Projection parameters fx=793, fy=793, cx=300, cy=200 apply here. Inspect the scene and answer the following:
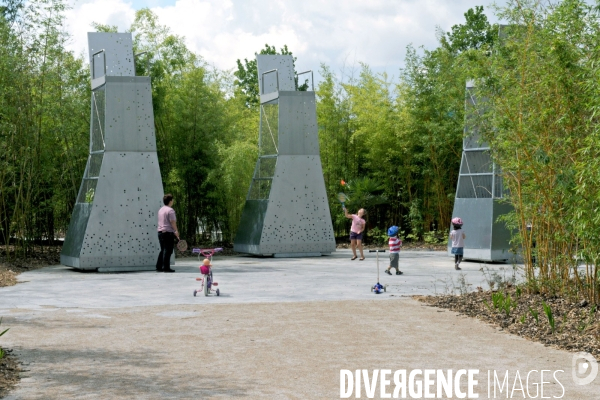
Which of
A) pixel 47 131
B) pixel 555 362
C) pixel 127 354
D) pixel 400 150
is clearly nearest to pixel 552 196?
pixel 555 362

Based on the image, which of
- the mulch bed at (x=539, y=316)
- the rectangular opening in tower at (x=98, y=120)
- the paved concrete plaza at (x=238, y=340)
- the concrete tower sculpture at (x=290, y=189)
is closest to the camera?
the paved concrete plaza at (x=238, y=340)

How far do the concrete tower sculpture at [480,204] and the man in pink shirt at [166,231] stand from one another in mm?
5724

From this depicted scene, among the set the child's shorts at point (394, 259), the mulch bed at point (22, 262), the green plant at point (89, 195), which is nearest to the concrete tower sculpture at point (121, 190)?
the green plant at point (89, 195)

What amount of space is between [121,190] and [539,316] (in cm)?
817

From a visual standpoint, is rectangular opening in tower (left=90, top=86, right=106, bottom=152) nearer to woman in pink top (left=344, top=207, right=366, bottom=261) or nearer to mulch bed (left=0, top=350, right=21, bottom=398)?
woman in pink top (left=344, top=207, right=366, bottom=261)

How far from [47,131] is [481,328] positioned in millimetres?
11524

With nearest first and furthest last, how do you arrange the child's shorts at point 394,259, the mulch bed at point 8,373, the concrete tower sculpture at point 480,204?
the mulch bed at point 8,373 → the child's shorts at point 394,259 → the concrete tower sculpture at point 480,204

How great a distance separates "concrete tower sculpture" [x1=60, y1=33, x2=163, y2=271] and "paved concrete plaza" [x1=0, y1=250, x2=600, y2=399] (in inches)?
86.3

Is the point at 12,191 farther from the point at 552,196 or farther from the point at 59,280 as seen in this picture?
the point at 552,196

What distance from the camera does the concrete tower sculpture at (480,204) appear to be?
1500 cm

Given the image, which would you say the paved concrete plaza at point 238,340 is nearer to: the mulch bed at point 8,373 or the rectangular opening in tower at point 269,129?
the mulch bed at point 8,373

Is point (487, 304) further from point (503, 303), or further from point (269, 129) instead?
point (269, 129)

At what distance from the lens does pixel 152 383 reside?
5188 millimetres

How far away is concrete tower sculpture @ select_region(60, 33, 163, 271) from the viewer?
13.6 meters
